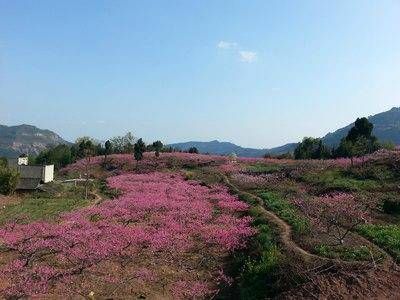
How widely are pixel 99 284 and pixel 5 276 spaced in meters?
5.24

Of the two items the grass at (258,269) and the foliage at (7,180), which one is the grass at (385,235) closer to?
the grass at (258,269)

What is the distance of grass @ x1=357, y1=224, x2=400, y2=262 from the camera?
2598 centimetres

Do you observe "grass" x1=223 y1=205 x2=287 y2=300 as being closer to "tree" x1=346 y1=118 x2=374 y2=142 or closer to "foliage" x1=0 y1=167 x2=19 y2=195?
"foliage" x1=0 y1=167 x2=19 y2=195

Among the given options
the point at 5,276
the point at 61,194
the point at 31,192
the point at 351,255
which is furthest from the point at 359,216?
the point at 31,192

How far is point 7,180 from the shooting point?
65562mm

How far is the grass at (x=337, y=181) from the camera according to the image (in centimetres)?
5097

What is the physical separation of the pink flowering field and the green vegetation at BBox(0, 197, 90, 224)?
292cm

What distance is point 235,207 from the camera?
47.1 meters

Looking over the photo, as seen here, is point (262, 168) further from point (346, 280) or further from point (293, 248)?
point (346, 280)

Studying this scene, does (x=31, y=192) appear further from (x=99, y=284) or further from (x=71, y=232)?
(x=99, y=284)

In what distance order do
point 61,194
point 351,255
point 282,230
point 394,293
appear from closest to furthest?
point 394,293, point 351,255, point 282,230, point 61,194

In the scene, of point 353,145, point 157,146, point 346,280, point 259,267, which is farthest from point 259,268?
point 157,146

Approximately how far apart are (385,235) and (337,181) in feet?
90.4

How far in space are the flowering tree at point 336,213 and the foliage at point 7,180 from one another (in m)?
40.0
